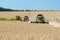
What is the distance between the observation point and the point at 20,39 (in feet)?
30.7

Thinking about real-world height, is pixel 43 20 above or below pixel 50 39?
below

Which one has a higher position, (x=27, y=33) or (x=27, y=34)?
(x=27, y=34)

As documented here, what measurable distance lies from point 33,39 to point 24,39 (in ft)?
1.31

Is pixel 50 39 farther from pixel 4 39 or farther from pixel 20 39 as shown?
pixel 4 39

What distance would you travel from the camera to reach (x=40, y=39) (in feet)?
31.0

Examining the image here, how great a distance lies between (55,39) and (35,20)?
21.2 meters

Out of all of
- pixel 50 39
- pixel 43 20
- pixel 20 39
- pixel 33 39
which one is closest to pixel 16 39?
pixel 20 39

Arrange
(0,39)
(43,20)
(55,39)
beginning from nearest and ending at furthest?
(0,39)
(55,39)
(43,20)

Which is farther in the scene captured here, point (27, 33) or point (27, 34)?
point (27, 33)

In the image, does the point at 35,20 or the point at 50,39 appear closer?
the point at 50,39

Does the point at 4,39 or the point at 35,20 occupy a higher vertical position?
the point at 4,39

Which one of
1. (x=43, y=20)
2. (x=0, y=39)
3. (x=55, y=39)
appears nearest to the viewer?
(x=0, y=39)

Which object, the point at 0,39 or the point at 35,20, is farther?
the point at 35,20

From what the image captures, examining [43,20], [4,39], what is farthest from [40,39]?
[43,20]
